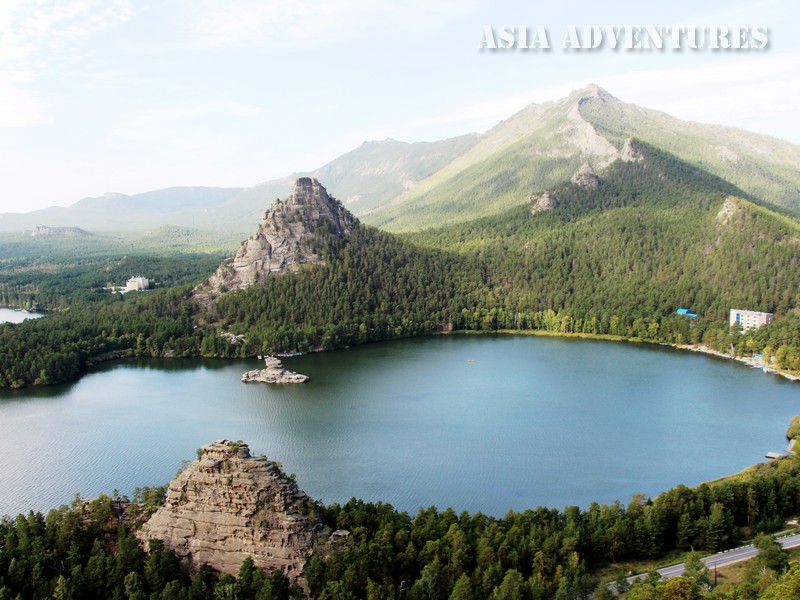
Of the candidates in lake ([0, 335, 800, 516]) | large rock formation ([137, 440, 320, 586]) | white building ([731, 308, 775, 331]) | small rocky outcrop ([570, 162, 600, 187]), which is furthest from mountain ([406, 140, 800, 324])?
large rock formation ([137, 440, 320, 586])

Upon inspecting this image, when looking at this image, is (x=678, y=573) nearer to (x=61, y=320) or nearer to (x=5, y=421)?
(x=5, y=421)

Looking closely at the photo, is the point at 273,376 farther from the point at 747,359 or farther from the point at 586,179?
the point at 586,179

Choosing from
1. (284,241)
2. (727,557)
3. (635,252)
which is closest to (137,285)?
(284,241)

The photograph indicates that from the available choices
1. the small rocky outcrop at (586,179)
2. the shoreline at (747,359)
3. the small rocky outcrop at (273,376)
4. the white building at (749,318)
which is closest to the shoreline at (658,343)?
the shoreline at (747,359)

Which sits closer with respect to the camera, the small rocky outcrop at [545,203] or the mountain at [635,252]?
the mountain at [635,252]

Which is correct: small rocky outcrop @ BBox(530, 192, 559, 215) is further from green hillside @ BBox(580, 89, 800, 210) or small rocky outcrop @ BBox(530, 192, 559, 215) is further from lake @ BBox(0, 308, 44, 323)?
lake @ BBox(0, 308, 44, 323)

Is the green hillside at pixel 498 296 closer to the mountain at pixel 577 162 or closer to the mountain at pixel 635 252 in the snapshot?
the mountain at pixel 635 252
